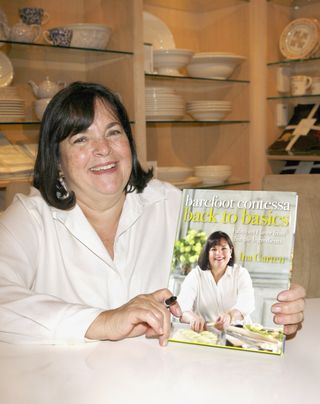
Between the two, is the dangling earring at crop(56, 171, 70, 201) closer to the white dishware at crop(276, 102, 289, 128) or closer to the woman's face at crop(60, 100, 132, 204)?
the woman's face at crop(60, 100, 132, 204)

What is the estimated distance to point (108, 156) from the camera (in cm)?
143

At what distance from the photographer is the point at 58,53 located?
265 centimetres

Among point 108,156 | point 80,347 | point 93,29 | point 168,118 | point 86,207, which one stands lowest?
point 80,347

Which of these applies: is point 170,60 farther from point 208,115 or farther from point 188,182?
point 188,182

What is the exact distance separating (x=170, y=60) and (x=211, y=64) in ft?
1.00

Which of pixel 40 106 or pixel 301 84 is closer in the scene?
pixel 40 106

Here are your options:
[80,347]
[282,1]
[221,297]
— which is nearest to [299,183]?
[221,297]

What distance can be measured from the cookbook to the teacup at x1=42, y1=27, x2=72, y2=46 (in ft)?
5.81

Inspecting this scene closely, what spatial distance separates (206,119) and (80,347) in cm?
229

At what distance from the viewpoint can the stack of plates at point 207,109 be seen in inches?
120

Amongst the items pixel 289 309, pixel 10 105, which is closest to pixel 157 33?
pixel 10 105

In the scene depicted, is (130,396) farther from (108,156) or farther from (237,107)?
(237,107)

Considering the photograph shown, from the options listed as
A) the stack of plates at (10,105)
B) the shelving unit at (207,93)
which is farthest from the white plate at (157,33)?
the stack of plates at (10,105)

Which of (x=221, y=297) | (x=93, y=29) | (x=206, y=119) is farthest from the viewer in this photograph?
(x=206, y=119)
